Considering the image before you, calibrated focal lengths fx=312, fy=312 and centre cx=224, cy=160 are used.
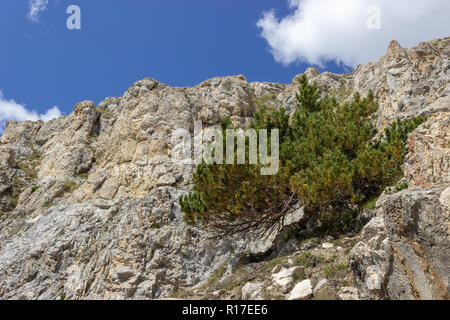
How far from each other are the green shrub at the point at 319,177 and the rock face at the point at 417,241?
16.3ft

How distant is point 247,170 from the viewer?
12953 millimetres

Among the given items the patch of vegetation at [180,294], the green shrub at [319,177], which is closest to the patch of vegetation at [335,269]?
the green shrub at [319,177]

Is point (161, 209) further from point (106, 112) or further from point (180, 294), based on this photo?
point (106, 112)

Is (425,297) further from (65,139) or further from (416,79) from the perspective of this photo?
(65,139)

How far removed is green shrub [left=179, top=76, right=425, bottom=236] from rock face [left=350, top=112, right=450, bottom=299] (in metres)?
4.98

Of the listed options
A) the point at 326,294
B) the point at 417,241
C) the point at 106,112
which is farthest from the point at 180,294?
the point at 106,112

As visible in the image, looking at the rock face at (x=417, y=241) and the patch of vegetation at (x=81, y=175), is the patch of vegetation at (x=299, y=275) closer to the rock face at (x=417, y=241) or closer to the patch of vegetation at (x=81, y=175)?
the rock face at (x=417, y=241)

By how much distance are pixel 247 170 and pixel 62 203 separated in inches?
778

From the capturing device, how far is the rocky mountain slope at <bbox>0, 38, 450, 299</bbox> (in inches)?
212

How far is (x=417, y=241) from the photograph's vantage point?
4.95m

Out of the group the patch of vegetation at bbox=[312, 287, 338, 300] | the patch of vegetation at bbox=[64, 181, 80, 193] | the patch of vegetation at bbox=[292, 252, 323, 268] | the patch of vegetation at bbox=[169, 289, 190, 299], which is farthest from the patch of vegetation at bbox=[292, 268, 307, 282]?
the patch of vegetation at bbox=[64, 181, 80, 193]

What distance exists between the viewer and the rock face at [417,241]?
461cm

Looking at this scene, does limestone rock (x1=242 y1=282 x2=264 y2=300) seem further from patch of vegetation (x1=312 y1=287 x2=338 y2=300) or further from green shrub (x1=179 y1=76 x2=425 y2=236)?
green shrub (x1=179 y1=76 x2=425 y2=236)
